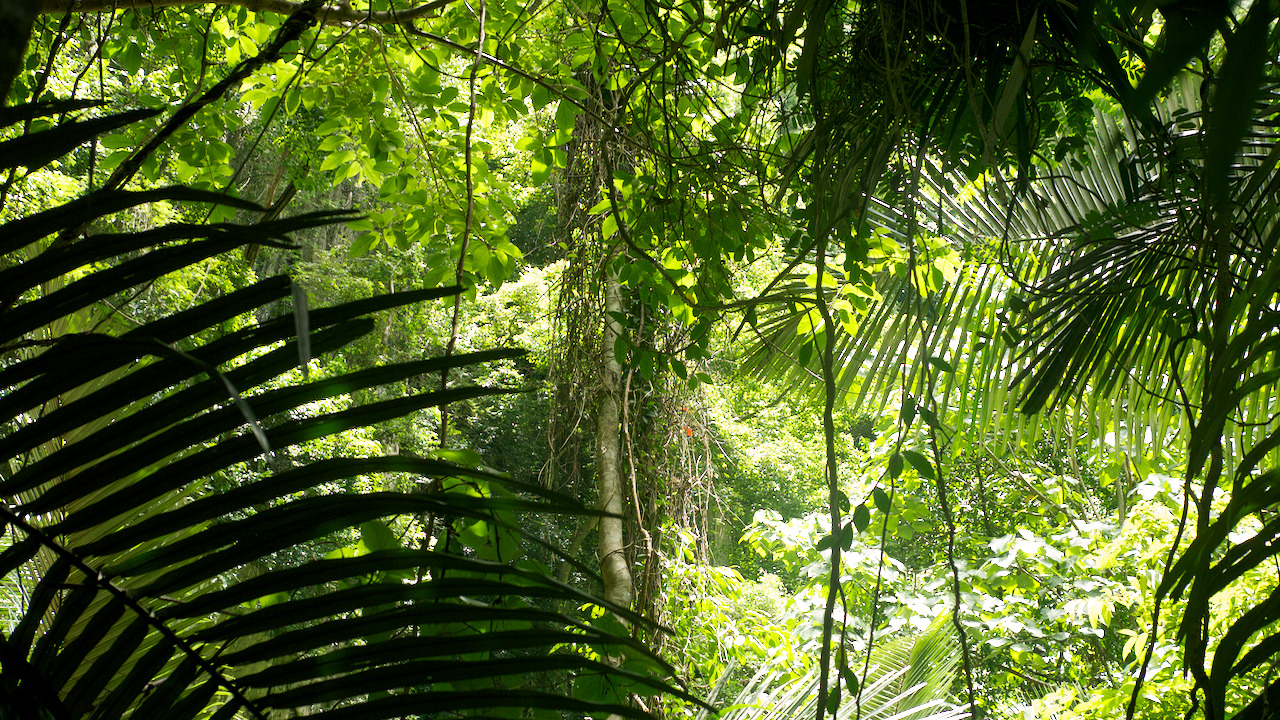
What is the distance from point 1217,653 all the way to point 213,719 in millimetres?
605

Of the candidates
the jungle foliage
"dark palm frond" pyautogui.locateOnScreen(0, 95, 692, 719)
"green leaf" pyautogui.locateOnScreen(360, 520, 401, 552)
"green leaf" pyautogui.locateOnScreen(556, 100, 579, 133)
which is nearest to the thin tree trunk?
the jungle foliage

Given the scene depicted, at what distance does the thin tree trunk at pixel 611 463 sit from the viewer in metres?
2.71

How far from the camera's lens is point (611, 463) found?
288cm

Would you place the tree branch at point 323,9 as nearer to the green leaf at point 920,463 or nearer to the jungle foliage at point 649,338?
the jungle foliage at point 649,338

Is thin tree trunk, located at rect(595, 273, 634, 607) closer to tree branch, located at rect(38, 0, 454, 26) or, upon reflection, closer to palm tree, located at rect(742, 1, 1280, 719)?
palm tree, located at rect(742, 1, 1280, 719)

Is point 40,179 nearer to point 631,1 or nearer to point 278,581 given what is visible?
point 631,1

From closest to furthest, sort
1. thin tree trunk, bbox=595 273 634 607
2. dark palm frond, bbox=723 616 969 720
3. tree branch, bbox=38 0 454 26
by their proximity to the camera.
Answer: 1. tree branch, bbox=38 0 454 26
2. dark palm frond, bbox=723 616 969 720
3. thin tree trunk, bbox=595 273 634 607

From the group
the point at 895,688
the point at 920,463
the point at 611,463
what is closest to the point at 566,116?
the point at 920,463

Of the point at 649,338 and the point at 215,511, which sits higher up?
the point at 649,338

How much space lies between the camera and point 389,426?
8.08m

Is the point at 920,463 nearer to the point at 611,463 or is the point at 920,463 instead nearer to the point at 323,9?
the point at 323,9

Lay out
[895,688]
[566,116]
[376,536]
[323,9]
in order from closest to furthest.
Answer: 1. [376,536]
2. [323,9]
3. [566,116]
4. [895,688]

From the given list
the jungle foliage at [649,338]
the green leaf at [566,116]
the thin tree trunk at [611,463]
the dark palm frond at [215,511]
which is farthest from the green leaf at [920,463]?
the thin tree trunk at [611,463]

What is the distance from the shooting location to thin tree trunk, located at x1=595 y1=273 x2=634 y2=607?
2707 mm
